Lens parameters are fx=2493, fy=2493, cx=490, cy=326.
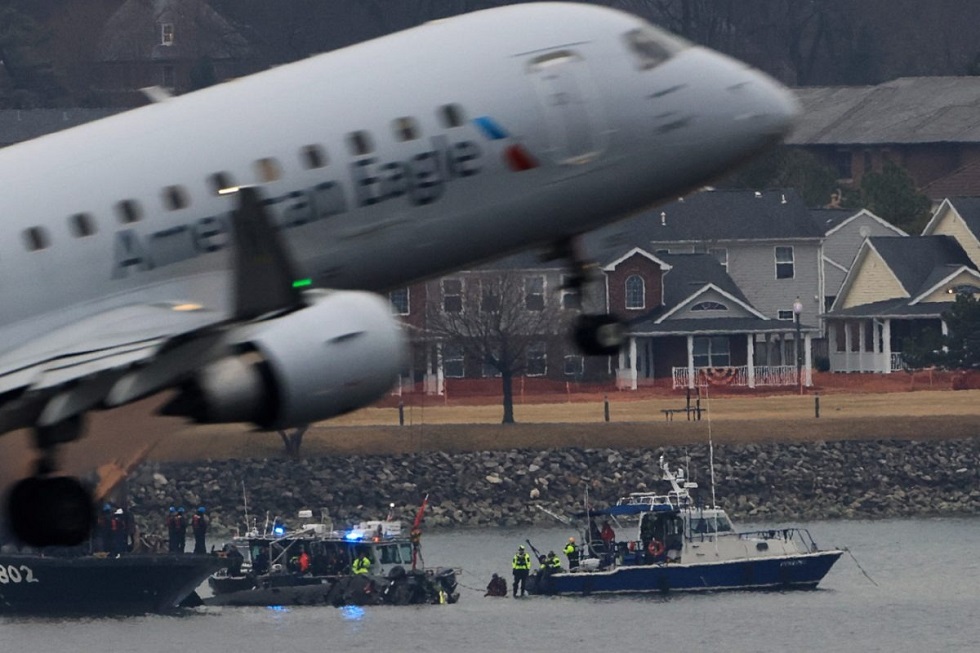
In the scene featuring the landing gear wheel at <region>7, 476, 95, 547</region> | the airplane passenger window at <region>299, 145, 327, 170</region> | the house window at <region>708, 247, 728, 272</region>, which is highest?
the house window at <region>708, 247, 728, 272</region>

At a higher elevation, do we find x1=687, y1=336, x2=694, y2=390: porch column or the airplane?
the airplane

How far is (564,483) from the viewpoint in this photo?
13038cm

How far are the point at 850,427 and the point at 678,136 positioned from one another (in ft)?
336

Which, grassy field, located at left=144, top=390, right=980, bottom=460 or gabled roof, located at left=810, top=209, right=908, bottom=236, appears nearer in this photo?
grassy field, located at left=144, top=390, right=980, bottom=460

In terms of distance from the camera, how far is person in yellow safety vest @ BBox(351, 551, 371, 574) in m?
117

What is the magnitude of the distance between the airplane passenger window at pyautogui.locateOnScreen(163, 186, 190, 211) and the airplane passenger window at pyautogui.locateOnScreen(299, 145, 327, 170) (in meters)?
1.52

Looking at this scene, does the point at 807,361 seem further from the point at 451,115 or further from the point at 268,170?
the point at 268,170

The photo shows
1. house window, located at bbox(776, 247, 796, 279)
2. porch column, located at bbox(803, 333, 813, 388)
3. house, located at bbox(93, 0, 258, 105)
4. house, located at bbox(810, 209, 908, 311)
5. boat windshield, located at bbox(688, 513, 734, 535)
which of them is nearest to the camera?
boat windshield, located at bbox(688, 513, 734, 535)

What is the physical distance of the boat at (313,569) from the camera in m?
117

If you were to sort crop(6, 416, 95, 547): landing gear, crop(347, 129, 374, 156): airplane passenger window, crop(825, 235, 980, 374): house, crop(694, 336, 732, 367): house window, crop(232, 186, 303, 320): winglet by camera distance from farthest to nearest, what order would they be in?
crop(825, 235, 980, 374): house < crop(694, 336, 732, 367): house window < crop(347, 129, 374, 156): airplane passenger window < crop(6, 416, 95, 547): landing gear < crop(232, 186, 303, 320): winglet

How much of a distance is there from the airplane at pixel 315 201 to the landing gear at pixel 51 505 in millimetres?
24

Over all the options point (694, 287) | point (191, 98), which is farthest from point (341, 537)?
point (191, 98)

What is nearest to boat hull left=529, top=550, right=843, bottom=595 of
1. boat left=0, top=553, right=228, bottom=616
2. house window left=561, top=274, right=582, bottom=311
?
boat left=0, top=553, right=228, bottom=616

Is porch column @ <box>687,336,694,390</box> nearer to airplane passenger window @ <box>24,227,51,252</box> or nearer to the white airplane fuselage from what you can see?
the white airplane fuselage
